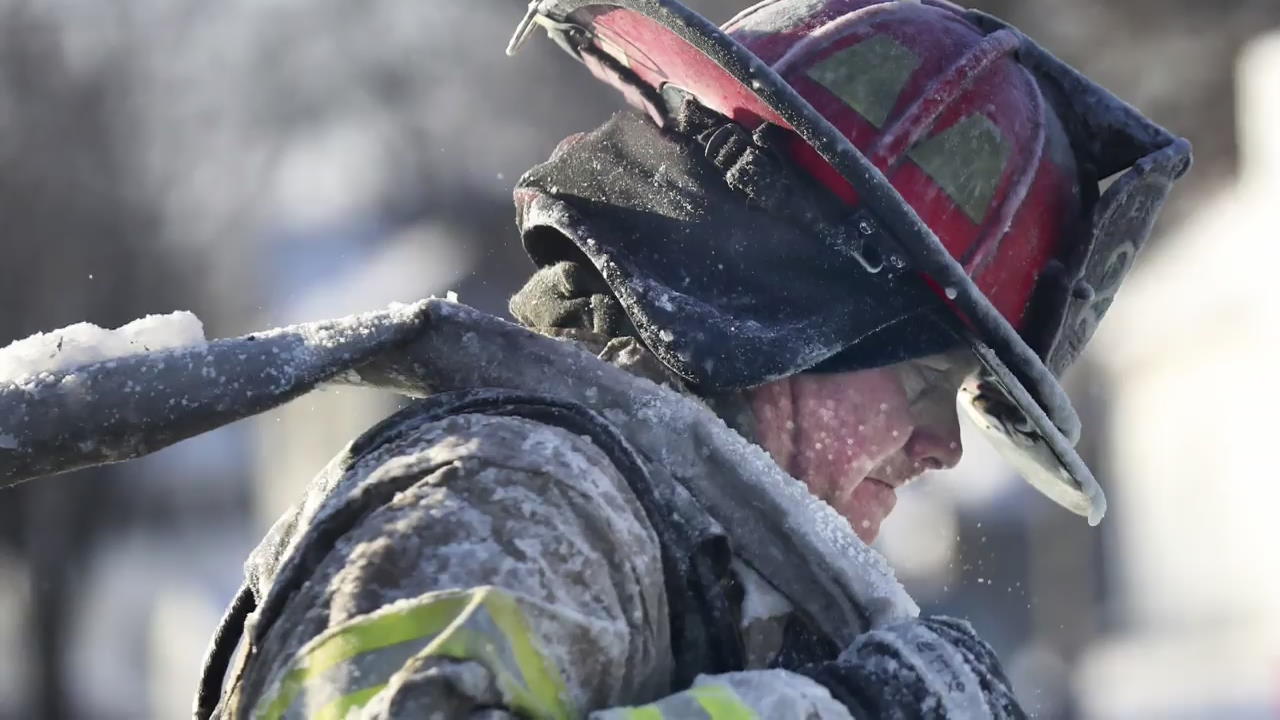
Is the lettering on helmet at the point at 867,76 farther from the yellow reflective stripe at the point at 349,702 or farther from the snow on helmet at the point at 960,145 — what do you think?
the yellow reflective stripe at the point at 349,702

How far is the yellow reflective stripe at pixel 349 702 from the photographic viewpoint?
1439 millimetres

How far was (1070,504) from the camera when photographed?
2.58 m

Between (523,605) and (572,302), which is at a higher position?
(572,302)

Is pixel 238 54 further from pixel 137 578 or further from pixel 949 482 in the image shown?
pixel 949 482

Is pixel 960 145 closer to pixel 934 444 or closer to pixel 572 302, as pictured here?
pixel 934 444

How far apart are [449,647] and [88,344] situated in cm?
59

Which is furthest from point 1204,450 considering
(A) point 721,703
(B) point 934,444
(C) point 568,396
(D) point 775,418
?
(A) point 721,703

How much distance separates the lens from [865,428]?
85.0 inches

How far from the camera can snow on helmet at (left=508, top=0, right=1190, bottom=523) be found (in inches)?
79.1

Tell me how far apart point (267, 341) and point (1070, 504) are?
1357mm

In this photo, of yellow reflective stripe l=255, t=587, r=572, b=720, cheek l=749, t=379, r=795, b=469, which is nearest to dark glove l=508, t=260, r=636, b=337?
cheek l=749, t=379, r=795, b=469

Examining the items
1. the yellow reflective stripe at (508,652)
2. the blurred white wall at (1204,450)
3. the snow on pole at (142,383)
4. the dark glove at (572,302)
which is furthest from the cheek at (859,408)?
the blurred white wall at (1204,450)

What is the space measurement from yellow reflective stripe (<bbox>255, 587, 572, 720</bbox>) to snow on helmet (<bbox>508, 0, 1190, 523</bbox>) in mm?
598

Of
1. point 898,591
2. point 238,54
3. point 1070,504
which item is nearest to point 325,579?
point 898,591
